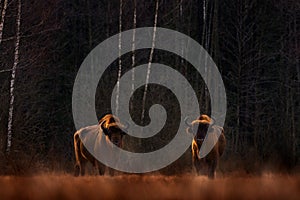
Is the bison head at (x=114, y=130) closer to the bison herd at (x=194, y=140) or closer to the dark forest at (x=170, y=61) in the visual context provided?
the bison herd at (x=194, y=140)

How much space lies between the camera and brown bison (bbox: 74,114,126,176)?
17422 millimetres

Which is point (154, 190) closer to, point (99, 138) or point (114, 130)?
point (114, 130)

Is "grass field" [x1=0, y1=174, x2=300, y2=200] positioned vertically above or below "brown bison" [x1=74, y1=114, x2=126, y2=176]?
below

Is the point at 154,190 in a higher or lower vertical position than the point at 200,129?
lower

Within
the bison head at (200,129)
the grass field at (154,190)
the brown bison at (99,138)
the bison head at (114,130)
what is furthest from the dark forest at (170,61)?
the grass field at (154,190)

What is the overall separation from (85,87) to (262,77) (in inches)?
301

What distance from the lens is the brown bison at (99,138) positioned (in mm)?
17422

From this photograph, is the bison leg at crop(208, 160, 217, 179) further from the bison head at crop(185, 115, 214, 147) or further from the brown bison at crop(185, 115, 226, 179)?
the bison head at crop(185, 115, 214, 147)

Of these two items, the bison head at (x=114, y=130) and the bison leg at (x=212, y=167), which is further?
the bison head at (x=114, y=130)

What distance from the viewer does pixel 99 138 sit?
17828 millimetres

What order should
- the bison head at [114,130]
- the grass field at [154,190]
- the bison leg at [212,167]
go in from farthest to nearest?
1. the bison head at [114,130]
2. the bison leg at [212,167]
3. the grass field at [154,190]

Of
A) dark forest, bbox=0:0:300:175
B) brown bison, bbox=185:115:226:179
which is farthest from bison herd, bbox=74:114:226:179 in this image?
dark forest, bbox=0:0:300:175

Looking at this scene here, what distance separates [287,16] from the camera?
105 ft

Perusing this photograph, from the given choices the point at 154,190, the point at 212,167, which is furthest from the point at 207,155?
the point at 154,190
